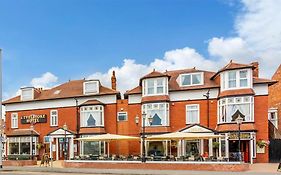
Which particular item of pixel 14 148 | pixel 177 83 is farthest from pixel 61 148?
pixel 177 83

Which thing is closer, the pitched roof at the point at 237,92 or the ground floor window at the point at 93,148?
the pitched roof at the point at 237,92

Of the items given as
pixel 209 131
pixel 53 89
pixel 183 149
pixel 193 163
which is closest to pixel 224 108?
pixel 209 131

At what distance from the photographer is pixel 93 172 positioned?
2956 cm

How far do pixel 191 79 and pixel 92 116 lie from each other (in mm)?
11866

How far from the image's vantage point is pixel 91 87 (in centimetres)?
4688

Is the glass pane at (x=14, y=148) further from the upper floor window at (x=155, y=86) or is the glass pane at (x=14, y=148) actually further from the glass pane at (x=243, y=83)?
the glass pane at (x=243, y=83)

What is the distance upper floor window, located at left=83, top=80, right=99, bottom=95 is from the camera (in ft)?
153

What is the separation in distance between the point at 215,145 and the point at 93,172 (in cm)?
1416

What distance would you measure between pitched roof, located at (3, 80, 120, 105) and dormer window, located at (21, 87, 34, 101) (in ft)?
1.99

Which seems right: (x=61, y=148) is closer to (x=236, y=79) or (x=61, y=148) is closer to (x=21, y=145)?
(x=21, y=145)

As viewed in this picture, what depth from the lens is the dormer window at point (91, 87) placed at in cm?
4656

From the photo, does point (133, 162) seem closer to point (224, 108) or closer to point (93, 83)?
point (224, 108)

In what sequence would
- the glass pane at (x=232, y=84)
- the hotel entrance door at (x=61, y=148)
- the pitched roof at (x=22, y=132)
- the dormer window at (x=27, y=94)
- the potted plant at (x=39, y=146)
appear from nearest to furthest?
1. the glass pane at (x=232, y=84)
2. the hotel entrance door at (x=61, y=148)
3. the potted plant at (x=39, y=146)
4. the pitched roof at (x=22, y=132)
5. the dormer window at (x=27, y=94)

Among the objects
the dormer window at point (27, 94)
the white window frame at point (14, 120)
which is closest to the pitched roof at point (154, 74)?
the dormer window at point (27, 94)
